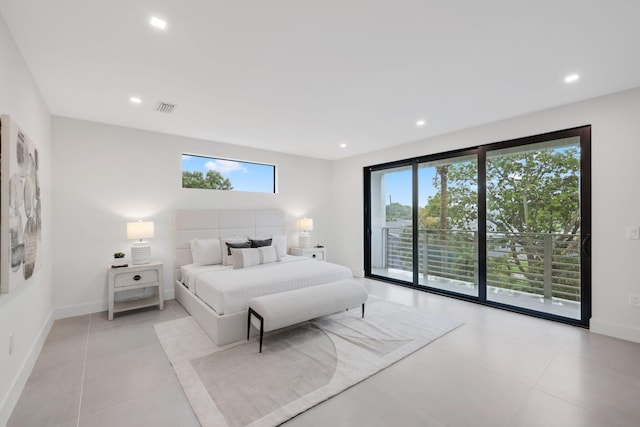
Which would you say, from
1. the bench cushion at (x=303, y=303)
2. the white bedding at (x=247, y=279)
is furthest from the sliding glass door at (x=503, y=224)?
the bench cushion at (x=303, y=303)

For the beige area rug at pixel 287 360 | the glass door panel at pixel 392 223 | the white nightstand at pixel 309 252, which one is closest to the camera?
the beige area rug at pixel 287 360

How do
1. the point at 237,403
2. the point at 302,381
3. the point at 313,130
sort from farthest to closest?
the point at 313,130 → the point at 302,381 → the point at 237,403

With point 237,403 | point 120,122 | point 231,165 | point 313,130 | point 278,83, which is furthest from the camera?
point 231,165

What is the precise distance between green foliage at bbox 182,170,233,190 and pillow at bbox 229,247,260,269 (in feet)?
4.78

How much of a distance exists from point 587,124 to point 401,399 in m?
3.64

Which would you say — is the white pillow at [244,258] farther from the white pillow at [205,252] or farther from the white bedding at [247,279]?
the white pillow at [205,252]

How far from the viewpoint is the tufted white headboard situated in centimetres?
445

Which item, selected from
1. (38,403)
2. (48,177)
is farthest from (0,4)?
(38,403)

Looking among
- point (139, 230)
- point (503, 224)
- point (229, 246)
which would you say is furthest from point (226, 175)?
point (503, 224)

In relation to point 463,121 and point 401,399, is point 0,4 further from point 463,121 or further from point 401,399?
point 463,121

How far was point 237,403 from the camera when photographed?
1999mm

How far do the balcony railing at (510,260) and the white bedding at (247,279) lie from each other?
177cm

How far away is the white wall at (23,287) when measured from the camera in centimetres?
187

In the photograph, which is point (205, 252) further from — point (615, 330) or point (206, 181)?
point (615, 330)
